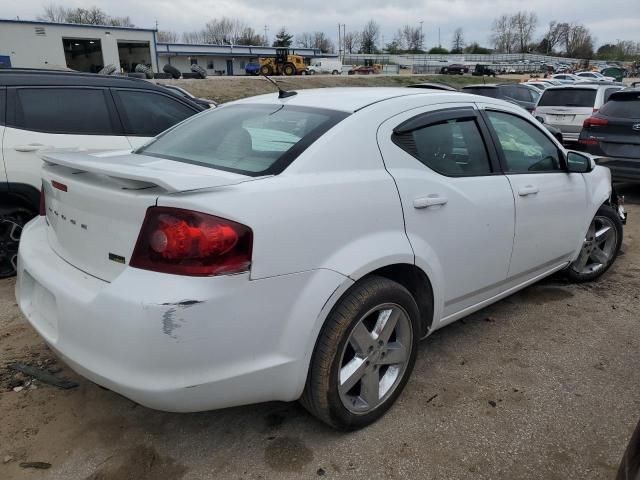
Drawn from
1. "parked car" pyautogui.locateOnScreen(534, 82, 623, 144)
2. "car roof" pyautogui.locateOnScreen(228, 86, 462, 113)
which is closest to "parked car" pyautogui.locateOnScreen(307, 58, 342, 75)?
"parked car" pyautogui.locateOnScreen(534, 82, 623, 144)

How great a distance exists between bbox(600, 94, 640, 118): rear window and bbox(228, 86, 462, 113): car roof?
528 centimetres

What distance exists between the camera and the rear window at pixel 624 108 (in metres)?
7.20

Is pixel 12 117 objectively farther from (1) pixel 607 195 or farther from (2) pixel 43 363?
(1) pixel 607 195

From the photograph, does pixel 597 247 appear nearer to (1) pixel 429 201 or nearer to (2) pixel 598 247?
(2) pixel 598 247

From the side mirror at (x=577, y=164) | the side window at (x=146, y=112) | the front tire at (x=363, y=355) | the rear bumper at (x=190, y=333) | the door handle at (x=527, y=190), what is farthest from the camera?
the side window at (x=146, y=112)

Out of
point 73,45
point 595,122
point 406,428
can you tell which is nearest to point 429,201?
point 406,428

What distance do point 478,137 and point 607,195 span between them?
180 centimetres

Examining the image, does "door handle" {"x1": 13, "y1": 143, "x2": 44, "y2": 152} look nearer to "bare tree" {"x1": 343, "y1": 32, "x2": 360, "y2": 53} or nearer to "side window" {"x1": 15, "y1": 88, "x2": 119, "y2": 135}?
"side window" {"x1": 15, "y1": 88, "x2": 119, "y2": 135}

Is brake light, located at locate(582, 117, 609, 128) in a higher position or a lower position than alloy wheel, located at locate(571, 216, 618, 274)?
higher

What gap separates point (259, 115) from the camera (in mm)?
2906

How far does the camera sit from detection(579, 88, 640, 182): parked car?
23.1 feet

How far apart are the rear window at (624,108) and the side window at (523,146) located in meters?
4.48

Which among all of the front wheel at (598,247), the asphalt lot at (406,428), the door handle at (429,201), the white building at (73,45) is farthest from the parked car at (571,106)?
the white building at (73,45)

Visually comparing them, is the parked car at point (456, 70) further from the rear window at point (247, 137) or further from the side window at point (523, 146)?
the rear window at point (247, 137)
